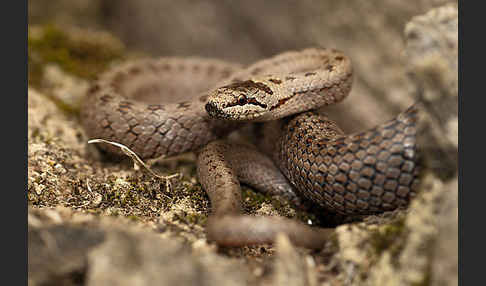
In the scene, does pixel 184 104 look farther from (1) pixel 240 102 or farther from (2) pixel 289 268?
(2) pixel 289 268

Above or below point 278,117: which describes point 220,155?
below

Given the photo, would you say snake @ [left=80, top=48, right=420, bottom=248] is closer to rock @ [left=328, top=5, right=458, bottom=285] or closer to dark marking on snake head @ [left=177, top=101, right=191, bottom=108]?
dark marking on snake head @ [left=177, top=101, right=191, bottom=108]

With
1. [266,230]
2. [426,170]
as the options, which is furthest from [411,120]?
[266,230]

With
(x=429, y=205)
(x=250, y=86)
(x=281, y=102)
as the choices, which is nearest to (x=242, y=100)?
(x=250, y=86)

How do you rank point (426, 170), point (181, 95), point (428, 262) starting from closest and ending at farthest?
point (428, 262)
point (426, 170)
point (181, 95)

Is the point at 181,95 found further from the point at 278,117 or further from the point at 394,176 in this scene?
the point at 394,176

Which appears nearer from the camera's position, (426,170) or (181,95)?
(426,170)

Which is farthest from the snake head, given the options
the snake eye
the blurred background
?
the blurred background
